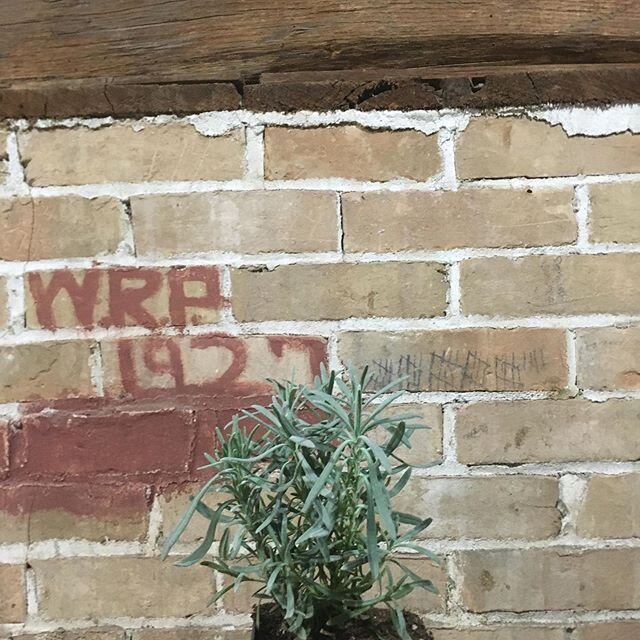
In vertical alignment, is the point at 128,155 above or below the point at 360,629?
above

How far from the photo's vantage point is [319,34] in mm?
763

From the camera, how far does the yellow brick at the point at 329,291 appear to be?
0.76m

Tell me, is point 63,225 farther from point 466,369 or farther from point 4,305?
point 466,369

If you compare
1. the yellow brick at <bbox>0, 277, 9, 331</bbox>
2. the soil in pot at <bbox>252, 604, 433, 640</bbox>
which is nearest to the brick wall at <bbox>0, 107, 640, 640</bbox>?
the yellow brick at <bbox>0, 277, 9, 331</bbox>

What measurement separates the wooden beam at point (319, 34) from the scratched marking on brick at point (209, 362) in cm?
30

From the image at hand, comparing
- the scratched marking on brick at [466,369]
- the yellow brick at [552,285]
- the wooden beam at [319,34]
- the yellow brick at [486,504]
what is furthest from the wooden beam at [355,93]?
the yellow brick at [486,504]

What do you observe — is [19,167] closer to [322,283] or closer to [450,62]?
[322,283]

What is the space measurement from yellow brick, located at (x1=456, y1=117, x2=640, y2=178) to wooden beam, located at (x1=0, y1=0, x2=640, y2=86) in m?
0.08

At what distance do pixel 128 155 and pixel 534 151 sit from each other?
47 centimetres

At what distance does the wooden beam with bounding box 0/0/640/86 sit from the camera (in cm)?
76

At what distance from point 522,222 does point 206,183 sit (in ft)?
1.20

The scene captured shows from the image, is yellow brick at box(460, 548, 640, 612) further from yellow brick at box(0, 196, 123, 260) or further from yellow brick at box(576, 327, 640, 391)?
yellow brick at box(0, 196, 123, 260)

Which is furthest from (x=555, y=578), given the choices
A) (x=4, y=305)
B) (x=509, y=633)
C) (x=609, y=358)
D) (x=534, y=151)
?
(x=4, y=305)

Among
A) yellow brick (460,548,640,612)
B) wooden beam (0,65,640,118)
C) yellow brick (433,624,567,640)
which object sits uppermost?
wooden beam (0,65,640,118)
